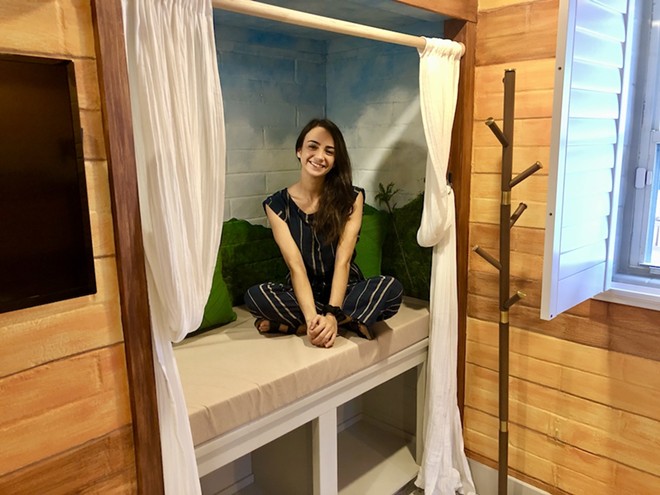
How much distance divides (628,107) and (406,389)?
1.54m

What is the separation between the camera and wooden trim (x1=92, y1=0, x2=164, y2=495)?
110cm

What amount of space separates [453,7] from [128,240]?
4.89 ft

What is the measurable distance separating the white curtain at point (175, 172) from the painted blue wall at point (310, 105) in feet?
3.56

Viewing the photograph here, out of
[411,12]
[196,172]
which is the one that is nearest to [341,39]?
[411,12]

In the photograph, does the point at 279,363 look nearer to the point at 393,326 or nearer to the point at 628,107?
the point at 393,326

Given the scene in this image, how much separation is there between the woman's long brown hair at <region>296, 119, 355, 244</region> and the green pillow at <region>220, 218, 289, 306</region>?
1.27ft

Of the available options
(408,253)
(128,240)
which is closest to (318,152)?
(408,253)

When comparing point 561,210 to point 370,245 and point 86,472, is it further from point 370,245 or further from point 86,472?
point 86,472

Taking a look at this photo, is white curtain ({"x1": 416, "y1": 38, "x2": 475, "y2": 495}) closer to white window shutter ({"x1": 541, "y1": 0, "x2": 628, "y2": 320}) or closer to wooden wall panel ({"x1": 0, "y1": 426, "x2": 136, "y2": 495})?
white window shutter ({"x1": 541, "y1": 0, "x2": 628, "y2": 320})

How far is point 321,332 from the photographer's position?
191 cm

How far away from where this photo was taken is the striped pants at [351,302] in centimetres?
202

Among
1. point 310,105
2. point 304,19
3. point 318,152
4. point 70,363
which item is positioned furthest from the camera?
point 310,105

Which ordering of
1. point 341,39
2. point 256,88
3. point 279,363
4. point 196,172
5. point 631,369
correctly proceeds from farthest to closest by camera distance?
point 341,39 < point 256,88 < point 631,369 < point 279,363 < point 196,172

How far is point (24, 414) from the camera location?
3.48 ft
